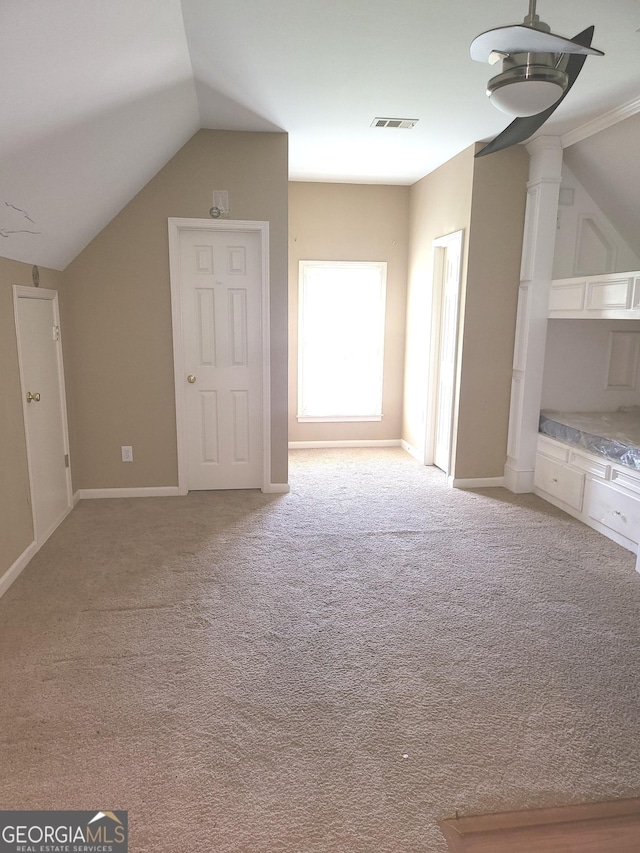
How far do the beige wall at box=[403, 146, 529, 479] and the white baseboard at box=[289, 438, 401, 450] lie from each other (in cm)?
152

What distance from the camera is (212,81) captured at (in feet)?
10.2

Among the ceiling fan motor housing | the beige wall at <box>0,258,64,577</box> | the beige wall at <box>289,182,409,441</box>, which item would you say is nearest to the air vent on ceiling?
the beige wall at <box>289,182,409,441</box>

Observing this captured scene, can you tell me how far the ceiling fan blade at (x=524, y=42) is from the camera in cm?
160

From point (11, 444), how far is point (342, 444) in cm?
357

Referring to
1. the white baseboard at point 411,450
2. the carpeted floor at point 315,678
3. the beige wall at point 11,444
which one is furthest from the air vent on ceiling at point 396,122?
the white baseboard at point 411,450

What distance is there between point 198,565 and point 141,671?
947 millimetres

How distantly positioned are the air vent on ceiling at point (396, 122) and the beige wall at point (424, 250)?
673 mm

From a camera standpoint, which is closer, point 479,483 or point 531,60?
point 531,60

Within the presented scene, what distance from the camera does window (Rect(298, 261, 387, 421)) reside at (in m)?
5.71

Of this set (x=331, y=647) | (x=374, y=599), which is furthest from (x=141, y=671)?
(x=374, y=599)

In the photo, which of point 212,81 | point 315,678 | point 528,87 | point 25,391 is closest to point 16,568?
point 25,391

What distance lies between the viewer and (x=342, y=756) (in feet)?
6.03

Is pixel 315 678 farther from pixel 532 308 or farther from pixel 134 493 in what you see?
pixel 532 308

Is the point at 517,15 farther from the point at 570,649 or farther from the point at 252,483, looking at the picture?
the point at 252,483
